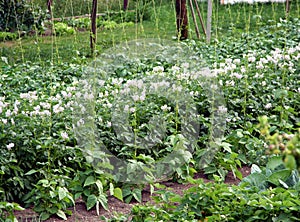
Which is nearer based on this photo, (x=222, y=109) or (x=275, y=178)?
(x=275, y=178)

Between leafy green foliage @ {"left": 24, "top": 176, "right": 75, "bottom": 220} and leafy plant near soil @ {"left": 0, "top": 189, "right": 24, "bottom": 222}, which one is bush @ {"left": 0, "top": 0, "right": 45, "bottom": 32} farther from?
leafy plant near soil @ {"left": 0, "top": 189, "right": 24, "bottom": 222}

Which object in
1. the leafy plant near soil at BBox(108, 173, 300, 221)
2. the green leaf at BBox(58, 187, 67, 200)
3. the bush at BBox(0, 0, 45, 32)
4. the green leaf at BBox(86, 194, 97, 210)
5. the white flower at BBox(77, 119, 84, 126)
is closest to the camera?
the leafy plant near soil at BBox(108, 173, 300, 221)

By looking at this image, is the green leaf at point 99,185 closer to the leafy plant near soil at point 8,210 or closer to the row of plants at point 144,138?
the row of plants at point 144,138

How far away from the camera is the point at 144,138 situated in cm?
Answer: 410

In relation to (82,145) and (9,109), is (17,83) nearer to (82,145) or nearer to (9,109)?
(9,109)

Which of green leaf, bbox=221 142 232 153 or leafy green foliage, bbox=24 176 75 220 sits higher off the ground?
green leaf, bbox=221 142 232 153

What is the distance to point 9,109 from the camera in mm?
4152

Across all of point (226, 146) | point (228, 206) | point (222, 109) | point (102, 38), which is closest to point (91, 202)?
point (228, 206)

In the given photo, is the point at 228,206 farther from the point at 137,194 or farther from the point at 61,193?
the point at 61,193

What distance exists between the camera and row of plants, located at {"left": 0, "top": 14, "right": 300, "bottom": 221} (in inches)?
130

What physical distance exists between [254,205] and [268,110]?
210 cm

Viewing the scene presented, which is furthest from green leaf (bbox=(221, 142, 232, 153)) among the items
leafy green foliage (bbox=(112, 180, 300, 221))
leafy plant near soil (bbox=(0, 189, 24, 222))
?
leafy plant near soil (bbox=(0, 189, 24, 222))

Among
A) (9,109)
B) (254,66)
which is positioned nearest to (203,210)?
(9,109)

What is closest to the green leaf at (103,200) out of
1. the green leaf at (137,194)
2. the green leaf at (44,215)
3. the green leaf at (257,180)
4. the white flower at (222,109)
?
the green leaf at (137,194)
